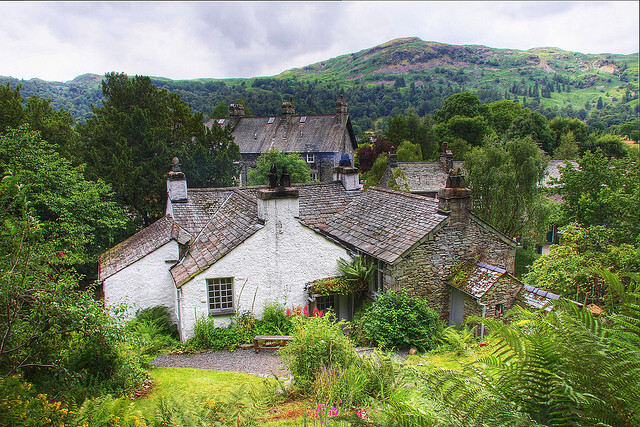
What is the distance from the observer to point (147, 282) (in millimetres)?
14703

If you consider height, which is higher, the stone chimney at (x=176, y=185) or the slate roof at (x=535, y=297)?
the stone chimney at (x=176, y=185)

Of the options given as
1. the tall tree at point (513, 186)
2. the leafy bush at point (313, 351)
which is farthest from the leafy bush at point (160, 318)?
the tall tree at point (513, 186)

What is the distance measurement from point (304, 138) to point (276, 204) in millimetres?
38814

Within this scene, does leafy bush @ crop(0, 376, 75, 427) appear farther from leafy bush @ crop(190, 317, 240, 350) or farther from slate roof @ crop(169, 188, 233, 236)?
slate roof @ crop(169, 188, 233, 236)

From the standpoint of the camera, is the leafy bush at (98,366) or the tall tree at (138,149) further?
the tall tree at (138,149)

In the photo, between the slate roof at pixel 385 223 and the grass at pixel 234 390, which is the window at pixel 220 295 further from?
the slate roof at pixel 385 223

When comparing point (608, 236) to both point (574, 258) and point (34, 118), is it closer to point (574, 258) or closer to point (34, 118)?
point (574, 258)

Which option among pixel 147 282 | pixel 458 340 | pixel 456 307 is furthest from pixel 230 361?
pixel 456 307

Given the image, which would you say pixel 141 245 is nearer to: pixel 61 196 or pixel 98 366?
pixel 61 196

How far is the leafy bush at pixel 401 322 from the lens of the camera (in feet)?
40.1

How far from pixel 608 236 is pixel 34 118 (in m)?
30.7

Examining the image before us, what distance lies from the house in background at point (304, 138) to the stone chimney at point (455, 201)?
3410 cm

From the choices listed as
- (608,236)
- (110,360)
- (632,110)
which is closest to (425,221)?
(608,236)

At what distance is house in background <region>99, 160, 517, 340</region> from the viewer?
12992 mm
